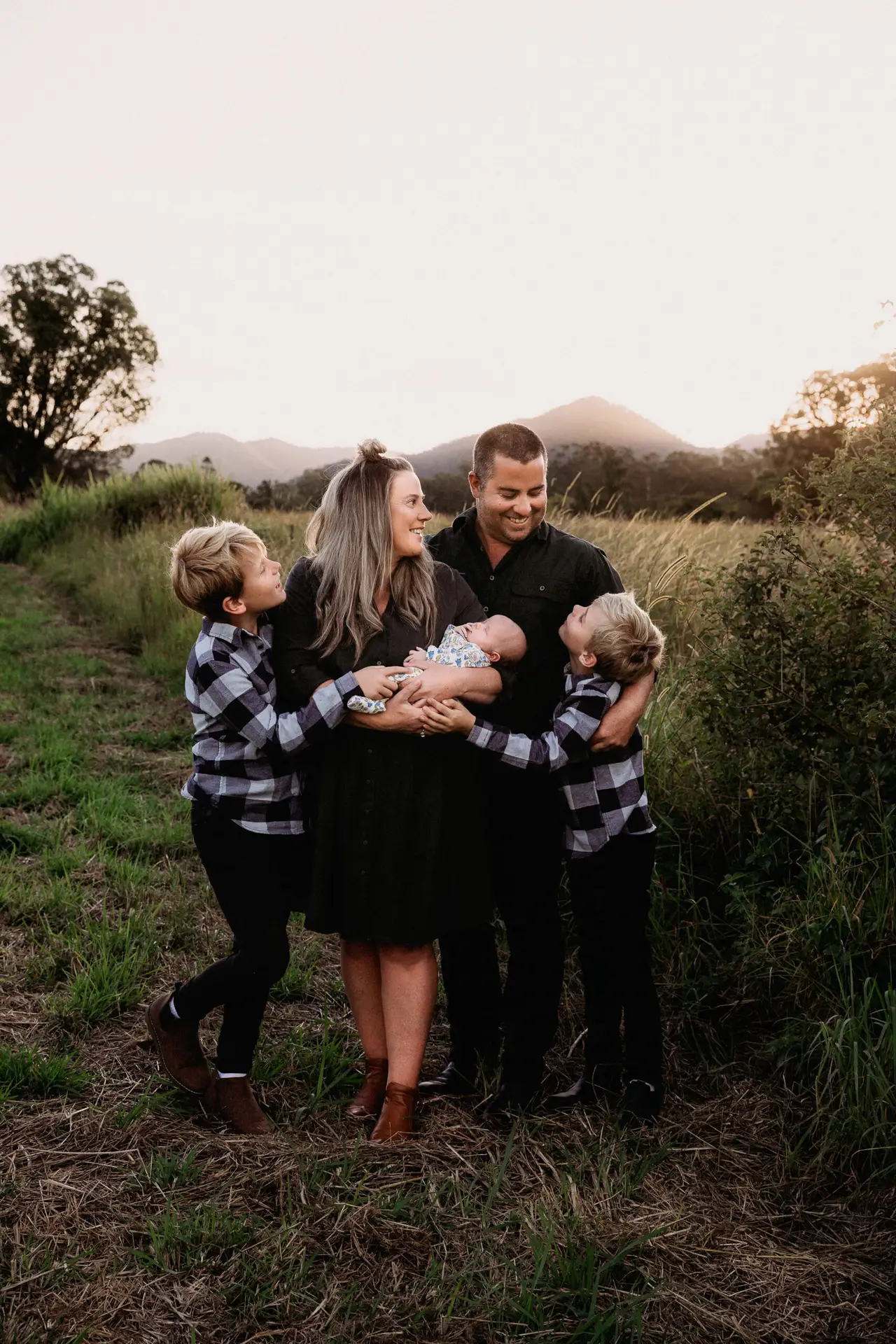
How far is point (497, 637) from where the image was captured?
9.71ft

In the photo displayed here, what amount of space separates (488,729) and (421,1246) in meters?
1.32

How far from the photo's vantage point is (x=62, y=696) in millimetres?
8258

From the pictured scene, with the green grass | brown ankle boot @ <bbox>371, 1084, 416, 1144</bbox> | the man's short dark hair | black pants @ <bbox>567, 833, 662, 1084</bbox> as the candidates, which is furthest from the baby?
the green grass

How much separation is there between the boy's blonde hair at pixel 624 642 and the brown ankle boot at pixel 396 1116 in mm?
1356

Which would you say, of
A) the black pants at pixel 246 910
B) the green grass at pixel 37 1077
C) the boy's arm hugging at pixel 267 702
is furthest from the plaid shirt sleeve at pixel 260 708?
the green grass at pixel 37 1077

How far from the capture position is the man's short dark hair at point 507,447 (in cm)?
310

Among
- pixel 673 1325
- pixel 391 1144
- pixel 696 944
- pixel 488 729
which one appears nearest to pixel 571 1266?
pixel 673 1325

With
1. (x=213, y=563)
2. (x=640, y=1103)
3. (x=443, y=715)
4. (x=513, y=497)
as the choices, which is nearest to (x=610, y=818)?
(x=443, y=715)

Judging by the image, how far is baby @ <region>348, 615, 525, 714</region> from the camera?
9.20 ft

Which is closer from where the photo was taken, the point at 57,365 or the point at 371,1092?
the point at 371,1092

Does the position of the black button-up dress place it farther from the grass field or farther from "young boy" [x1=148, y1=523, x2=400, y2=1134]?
the grass field

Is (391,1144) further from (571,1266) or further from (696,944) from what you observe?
(696,944)

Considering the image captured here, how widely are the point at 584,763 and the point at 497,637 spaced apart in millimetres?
472

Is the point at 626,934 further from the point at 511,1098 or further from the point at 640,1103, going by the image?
the point at 511,1098
